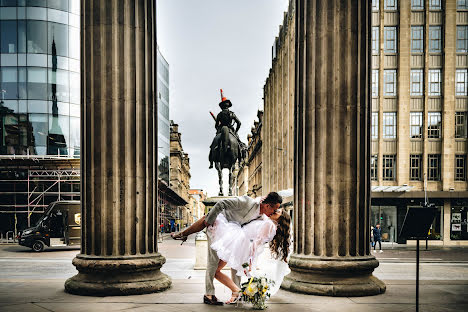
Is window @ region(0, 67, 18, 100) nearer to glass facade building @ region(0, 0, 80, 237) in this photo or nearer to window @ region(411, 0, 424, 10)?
glass facade building @ region(0, 0, 80, 237)

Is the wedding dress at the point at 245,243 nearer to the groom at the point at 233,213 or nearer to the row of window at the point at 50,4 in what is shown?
the groom at the point at 233,213

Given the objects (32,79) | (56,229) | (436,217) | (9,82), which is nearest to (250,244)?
(56,229)

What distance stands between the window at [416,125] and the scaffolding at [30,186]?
26.8m

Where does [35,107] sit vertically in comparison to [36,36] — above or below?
below

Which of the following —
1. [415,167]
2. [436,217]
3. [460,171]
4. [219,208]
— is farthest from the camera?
[415,167]

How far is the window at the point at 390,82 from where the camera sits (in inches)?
1331

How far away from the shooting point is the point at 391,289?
27.6 ft

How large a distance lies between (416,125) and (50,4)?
31.9 meters

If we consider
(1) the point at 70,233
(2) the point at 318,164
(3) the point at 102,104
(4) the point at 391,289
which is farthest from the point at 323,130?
(1) the point at 70,233

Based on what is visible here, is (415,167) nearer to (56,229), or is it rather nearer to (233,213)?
(56,229)

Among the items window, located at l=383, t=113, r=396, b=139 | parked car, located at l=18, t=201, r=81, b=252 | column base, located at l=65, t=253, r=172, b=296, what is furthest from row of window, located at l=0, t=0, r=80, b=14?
column base, located at l=65, t=253, r=172, b=296

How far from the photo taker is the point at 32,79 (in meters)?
34.8

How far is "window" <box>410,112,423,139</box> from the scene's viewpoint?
3341 centimetres

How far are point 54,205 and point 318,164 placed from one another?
19328mm
